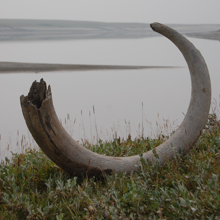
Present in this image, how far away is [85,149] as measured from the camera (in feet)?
9.26

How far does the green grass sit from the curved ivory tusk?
132 mm

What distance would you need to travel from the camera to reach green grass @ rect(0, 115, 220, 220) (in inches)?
81.8

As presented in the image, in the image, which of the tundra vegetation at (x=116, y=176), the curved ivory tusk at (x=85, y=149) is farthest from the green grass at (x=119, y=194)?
the curved ivory tusk at (x=85, y=149)

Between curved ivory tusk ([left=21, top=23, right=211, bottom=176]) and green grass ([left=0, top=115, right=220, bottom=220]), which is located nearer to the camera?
green grass ([left=0, top=115, right=220, bottom=220])

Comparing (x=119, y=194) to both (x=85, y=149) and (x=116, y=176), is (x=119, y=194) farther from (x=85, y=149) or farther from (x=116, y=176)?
(x=85, y=149)

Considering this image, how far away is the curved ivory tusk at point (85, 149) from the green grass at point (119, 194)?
13 cm

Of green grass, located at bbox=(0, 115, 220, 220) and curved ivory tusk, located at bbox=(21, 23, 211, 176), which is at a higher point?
curved ivory tusk, located at bbox=(21, 23, 211, 176)

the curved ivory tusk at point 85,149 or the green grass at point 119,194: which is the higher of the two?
the curved ivory tusk at point 85,149

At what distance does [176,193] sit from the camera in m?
2.28

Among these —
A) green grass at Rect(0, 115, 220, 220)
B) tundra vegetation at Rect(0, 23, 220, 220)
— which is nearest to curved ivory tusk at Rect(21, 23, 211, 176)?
tundra vegetation at Rect(0, 23, 220, 220)

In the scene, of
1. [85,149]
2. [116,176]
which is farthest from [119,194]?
[85,149]

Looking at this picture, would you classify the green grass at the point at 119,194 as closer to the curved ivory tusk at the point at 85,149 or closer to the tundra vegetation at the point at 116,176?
the tundra vegetation at the point at 116,176

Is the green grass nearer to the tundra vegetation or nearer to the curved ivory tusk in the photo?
the tundra vegetation

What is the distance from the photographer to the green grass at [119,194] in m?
2.08
